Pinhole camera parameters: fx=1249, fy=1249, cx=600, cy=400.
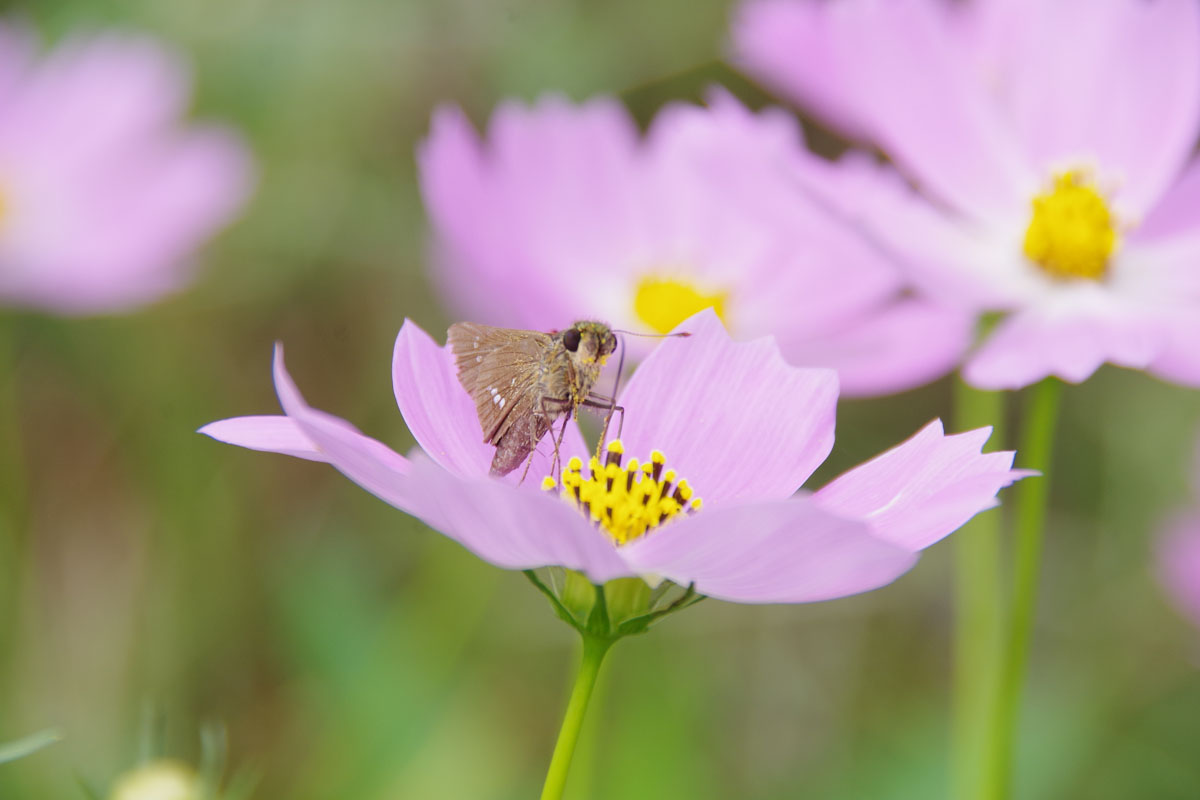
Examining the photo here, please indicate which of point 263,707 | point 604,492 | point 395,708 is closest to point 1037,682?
point 395,708

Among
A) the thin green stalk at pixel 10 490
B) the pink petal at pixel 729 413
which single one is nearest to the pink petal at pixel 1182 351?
the pink petal at pixel 729 413

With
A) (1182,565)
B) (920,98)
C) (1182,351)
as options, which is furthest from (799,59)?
(1182,565)

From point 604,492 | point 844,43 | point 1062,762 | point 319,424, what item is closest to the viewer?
point 319,424

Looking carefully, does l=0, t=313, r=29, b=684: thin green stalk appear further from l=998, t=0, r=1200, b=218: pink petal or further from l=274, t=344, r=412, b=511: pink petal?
l=998, t=0, r=1200, b=218: pink petal

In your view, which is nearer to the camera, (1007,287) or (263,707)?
(1007,287)

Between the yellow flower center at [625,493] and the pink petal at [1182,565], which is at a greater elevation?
the pink petal at [1182,565]

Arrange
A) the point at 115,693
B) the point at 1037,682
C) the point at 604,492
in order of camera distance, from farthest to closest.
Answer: the point at 1037,682 < the point at 115,693 < the point at 604,492

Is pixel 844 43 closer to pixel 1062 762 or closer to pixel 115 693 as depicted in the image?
pixel 1062 762

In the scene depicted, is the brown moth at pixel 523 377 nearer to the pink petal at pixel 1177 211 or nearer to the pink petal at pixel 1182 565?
the pink petal at pixel 1177 211
